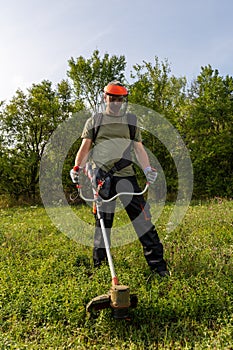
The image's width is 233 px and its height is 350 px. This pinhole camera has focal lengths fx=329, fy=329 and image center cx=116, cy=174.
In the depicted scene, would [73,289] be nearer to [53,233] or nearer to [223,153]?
[53,233]

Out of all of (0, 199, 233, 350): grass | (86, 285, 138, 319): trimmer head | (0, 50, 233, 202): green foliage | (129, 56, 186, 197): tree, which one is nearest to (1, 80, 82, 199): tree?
(0, 50, 233, 202): green foliage

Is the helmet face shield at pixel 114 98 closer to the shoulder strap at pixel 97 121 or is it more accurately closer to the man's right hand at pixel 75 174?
the shoulder strap at pixel 97 121

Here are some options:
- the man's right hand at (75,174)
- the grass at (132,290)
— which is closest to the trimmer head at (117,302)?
the grass at (132,290)

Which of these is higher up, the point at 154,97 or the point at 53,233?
the point at 154,97

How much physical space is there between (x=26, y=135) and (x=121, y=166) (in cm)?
1090

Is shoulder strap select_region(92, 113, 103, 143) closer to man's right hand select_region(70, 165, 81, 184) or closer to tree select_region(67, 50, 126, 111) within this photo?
man's right hand select_region(70, 165, 81, 184)

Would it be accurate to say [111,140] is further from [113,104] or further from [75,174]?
[75,174]

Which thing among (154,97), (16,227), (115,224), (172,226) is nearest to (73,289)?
(172,226)

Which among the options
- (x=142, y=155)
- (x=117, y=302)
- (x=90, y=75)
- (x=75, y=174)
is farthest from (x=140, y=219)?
(x=90, y=75)

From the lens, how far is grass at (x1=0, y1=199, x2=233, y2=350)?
299 cm

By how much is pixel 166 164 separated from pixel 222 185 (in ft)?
7.50

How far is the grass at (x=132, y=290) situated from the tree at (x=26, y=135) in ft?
29.4

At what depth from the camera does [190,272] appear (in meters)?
4.09

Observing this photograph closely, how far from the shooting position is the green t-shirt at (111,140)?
163 inches
